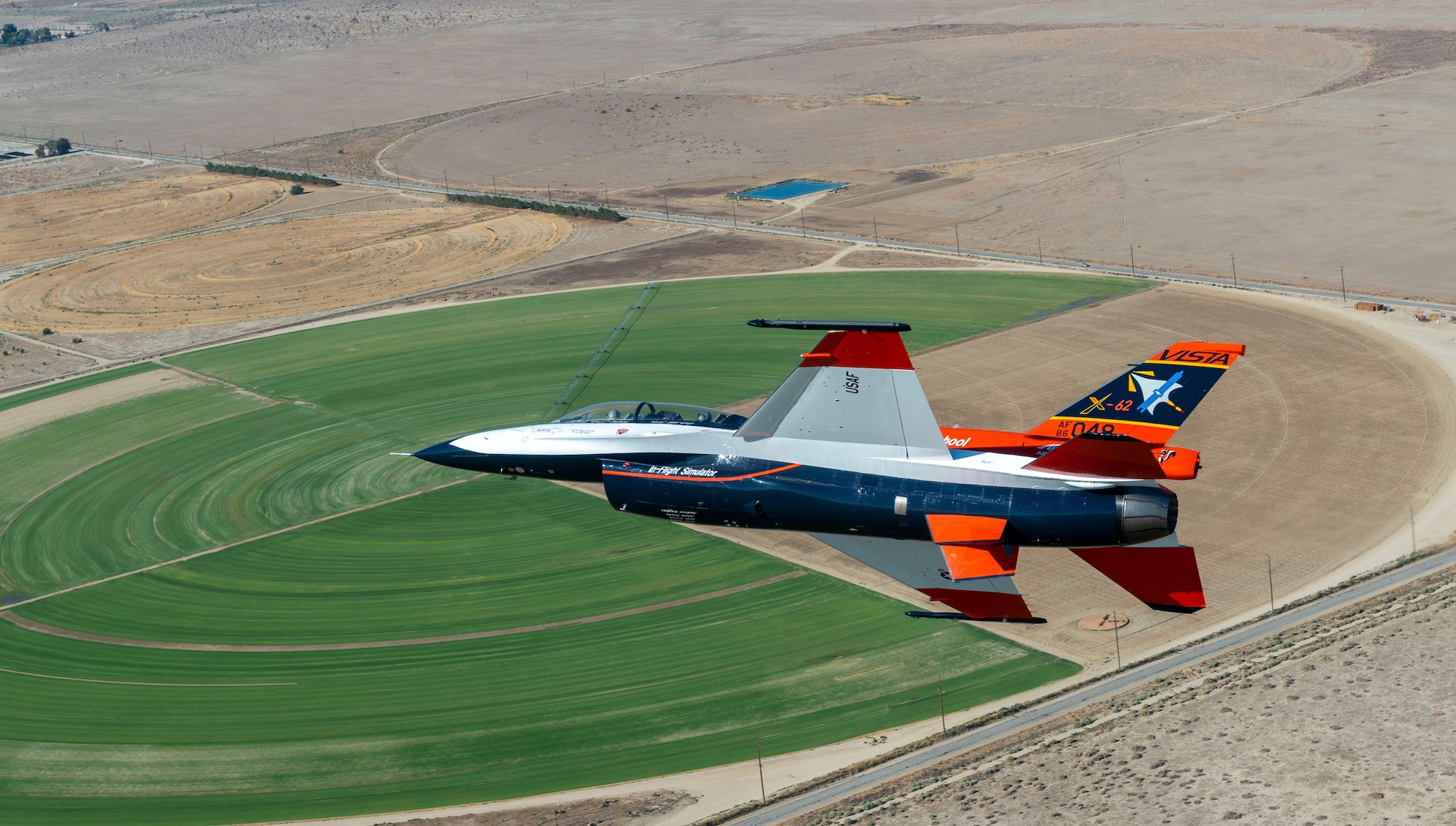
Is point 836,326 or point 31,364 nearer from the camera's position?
point 836,326

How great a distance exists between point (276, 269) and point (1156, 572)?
102340 mm

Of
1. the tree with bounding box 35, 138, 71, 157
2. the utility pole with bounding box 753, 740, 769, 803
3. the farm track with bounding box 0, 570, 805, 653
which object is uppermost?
the tree with bounding box 35, 138, 71, 157

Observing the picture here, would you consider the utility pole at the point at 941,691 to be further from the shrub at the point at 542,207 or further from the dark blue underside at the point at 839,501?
the shrub at the point at 542,207

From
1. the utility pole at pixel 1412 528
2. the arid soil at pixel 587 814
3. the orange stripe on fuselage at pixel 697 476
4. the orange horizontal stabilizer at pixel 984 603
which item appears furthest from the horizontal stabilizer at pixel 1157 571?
the utility pole at pixel 1412 528

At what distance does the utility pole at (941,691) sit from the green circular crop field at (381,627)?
13.3 inches

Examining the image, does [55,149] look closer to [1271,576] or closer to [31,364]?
[31,364]

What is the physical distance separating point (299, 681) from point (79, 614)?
14034 millimetres

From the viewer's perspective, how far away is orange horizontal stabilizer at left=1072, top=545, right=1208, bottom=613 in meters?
38.8

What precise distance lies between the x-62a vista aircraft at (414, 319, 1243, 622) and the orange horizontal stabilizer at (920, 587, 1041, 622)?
49 mm

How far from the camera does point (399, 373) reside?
92250mm

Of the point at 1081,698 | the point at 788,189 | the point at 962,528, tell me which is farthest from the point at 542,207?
the point at 962,528

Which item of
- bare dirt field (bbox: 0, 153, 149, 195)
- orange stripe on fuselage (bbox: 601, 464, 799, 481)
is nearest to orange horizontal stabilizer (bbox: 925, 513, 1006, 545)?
orange stripe on fuselage (bbox: 601, 464, 799, 481)

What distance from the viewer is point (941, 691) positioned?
51344 mm

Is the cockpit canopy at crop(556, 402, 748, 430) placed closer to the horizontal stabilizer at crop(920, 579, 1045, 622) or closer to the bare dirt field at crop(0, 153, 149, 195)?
the horizontal stabilizer at crop(920, 579, 1045, 622)
